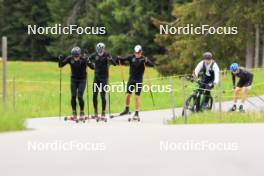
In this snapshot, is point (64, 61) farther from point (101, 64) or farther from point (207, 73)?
point (207, 73)

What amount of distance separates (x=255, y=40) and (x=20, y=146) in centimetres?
4299

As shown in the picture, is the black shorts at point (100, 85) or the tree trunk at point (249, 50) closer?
the black shorts at point (100, 85)

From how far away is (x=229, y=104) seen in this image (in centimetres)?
2569

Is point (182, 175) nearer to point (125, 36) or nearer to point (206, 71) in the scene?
point (206, 71)

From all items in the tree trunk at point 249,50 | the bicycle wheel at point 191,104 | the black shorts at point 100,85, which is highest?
the tree trunk at point 249,50

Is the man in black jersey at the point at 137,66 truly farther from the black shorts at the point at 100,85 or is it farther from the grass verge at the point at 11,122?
the grass verge at the point at 11,122

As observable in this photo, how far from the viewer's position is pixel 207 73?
20625 mm

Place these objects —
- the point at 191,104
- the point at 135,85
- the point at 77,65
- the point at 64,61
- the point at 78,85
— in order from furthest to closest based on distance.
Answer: the point at 191,104 < the point at 135,85 < the point at 78,85 < the point at 64,61 < the point at 77,65

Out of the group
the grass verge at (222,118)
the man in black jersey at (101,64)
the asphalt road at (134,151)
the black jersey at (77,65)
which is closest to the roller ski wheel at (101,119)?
the man in black jersey at (101,64)

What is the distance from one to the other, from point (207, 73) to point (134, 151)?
914 centimetres

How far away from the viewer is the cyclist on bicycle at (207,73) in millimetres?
20266

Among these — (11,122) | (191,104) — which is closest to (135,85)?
(191,104)

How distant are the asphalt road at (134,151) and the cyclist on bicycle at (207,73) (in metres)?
4.80

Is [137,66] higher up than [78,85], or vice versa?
[137,66]
